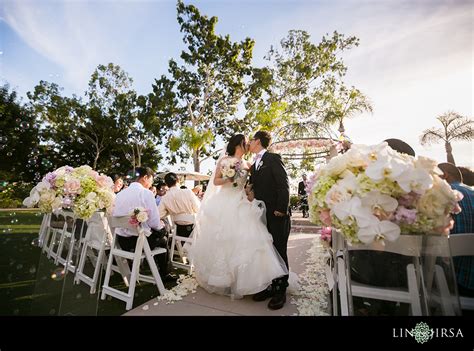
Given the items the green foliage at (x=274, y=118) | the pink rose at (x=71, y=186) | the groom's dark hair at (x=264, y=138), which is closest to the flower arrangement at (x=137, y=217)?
the pink rose at (x=71, y=186)

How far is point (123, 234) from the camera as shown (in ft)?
11.7

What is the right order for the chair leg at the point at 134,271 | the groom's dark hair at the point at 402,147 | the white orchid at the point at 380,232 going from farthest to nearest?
the chair leg at the point at 134,271 < the groom's dark hair at the point at 402,147 < the white orchid at the point at 380,232

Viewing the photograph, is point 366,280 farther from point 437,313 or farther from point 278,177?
point 278,177

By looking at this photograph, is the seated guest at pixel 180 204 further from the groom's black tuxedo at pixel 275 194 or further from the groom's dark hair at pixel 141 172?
the groom's black tuxedo at pixel 275 194

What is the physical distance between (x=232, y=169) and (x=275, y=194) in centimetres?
71

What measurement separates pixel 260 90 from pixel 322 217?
18.9 meters

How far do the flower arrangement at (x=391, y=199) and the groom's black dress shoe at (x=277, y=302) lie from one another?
1.86 m

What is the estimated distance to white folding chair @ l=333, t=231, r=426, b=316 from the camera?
1.62m

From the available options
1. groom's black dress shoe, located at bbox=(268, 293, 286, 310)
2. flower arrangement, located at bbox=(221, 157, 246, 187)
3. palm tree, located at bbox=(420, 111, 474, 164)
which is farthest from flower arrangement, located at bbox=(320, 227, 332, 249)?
palm tree, located at bbox=(420, 111, 474, 164)

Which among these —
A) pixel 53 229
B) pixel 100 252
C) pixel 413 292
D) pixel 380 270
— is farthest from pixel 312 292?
pixel 53 229

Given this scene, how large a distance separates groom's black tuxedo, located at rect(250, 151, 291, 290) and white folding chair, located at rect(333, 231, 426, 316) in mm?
1140

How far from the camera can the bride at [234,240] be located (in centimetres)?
303

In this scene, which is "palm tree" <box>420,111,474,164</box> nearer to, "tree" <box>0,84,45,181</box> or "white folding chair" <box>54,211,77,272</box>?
"white folding chair" <box>54,211,77,272</box>
